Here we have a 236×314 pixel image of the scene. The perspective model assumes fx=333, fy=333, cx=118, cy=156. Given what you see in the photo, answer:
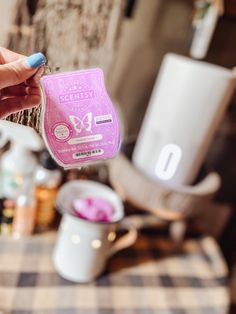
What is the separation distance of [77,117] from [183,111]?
0.75 ft

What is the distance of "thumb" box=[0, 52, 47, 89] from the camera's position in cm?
26

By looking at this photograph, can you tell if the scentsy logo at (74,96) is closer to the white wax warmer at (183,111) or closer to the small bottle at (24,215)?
the white wax warmer at (183,111)

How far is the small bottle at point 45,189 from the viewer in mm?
752

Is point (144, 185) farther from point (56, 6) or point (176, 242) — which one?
point (56, 6)

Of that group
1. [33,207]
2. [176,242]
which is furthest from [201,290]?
Result: [33,207]

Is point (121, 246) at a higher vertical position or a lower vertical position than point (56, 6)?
lower

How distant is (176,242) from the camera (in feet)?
2.88

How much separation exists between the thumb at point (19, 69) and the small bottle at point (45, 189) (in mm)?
468

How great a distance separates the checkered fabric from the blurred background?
A: 128 mm

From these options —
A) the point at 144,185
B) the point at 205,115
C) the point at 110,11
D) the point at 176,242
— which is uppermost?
the point at 110,11

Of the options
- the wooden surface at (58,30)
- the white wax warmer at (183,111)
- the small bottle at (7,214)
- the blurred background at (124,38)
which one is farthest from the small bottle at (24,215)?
the wooden surface at (58,30)

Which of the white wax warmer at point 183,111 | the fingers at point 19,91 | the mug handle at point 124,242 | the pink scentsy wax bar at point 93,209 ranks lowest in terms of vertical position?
the mug handle at point 124,242

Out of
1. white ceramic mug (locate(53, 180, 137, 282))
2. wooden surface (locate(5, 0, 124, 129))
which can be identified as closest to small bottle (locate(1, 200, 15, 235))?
white ceramic mug (locate(53, 180, 137, 282))

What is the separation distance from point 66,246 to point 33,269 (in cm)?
9
